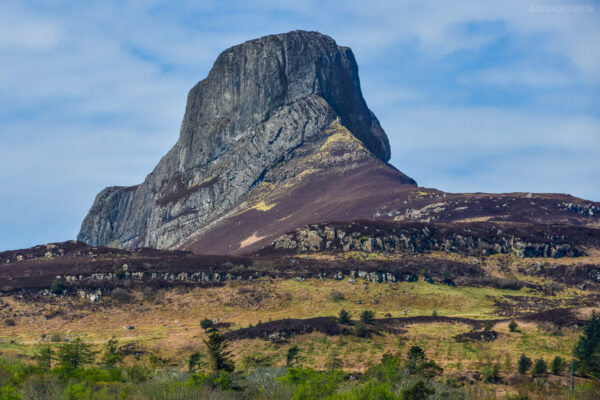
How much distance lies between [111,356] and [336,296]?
45.9 meters

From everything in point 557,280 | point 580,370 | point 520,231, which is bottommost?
point 580,370

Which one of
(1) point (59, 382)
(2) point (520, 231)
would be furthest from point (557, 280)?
(1) point (59, 382)

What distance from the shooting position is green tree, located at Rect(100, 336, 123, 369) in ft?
Result: 260

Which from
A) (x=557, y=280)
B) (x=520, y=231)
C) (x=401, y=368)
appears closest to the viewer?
(x=401, y=368)

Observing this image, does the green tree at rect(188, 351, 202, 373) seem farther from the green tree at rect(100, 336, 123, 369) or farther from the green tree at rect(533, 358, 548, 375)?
the green tree at rect(533, 358, 548, 375)

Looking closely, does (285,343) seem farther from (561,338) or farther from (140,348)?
(561,338)

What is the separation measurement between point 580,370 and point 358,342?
27.8 metres

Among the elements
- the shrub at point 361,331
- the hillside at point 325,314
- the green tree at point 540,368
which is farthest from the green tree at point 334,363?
the green tree at point 540,368

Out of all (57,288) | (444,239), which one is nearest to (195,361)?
(57,288)

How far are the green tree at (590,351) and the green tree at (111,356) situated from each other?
54.0m

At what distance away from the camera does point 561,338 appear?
89.9m

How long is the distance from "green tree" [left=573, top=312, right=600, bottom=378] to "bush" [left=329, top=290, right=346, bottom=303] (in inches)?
1759

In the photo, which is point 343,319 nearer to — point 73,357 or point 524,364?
point 524,364

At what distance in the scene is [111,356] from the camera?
80688mm
